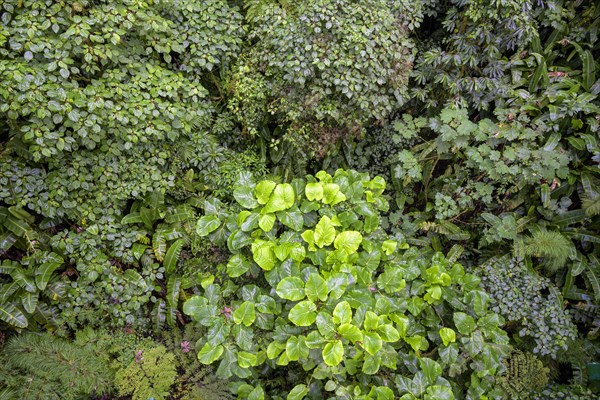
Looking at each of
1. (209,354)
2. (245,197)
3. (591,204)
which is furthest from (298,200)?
(591,204)

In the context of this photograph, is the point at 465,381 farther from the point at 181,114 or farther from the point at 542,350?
the point at 181,114

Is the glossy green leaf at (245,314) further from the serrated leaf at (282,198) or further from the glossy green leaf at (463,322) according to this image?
the glossy green leaf at (463,322)

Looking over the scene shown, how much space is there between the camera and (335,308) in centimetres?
276

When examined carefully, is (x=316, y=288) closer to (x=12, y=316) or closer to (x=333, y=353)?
(x=333, y=353)

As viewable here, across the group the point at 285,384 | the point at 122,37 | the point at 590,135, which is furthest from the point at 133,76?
the point at 590,135

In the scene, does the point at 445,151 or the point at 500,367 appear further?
the point at 445,151

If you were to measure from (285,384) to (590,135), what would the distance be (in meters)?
3.90

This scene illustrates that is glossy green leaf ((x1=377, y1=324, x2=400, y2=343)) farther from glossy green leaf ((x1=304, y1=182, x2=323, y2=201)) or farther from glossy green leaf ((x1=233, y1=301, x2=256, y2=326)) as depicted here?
glossy green leaf ((x1=304, y1=182, x2=323, y2=201))

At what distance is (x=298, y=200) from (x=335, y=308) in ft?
3.19

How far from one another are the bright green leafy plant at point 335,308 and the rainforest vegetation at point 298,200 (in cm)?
2

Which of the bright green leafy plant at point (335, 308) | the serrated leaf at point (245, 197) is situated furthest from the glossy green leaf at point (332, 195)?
the serrated leaf at point (245, 197)

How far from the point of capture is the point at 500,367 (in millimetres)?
3455

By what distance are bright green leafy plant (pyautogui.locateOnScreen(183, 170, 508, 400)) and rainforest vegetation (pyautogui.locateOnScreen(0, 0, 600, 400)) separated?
0.06 ft

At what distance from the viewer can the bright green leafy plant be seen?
9.29 feet
